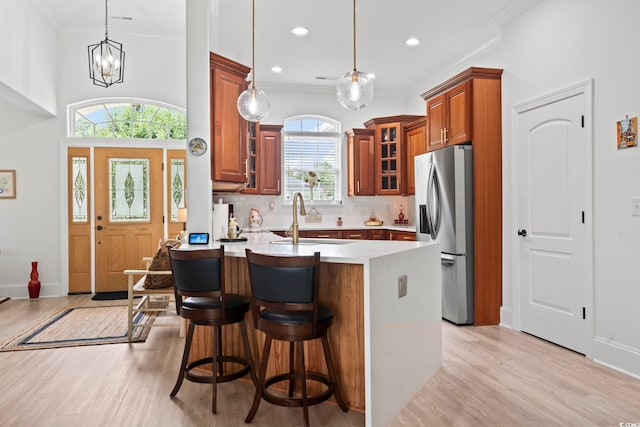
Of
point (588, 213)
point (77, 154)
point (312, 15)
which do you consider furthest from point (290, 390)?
point (77, 154)

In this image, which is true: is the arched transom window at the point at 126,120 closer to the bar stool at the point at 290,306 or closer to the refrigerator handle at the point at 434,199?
the refrigerator handle at the point at 434,199

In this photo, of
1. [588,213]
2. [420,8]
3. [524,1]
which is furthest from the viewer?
[420,8]

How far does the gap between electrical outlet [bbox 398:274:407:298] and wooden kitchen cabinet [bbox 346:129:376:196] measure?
4240mm

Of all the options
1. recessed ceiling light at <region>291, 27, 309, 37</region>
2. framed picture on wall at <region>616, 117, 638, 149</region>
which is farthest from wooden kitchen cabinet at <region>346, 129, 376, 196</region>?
framed picture on wall at <region>616, 117, 638, 149</region>

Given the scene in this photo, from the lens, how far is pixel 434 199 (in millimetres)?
4773

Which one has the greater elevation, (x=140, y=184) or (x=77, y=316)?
(x=140, y=184)

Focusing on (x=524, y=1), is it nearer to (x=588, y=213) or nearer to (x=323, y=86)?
(x=588, y=213)

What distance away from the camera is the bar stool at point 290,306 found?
2232 mm

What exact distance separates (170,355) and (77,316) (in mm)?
1971

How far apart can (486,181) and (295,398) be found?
305cm

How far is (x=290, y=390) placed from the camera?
2688 millimetres

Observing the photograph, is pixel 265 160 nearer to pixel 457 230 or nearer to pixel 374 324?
pixel 457 230

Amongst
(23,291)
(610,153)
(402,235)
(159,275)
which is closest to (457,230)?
(610,153)

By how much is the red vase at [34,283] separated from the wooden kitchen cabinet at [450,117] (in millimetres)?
5289
